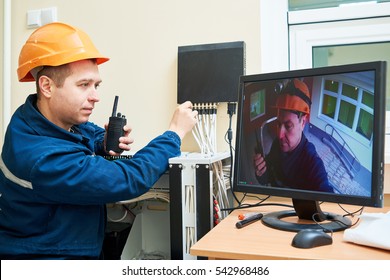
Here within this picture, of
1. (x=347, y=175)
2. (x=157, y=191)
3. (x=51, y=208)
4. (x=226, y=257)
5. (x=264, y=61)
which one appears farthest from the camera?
(x=264, y=61)

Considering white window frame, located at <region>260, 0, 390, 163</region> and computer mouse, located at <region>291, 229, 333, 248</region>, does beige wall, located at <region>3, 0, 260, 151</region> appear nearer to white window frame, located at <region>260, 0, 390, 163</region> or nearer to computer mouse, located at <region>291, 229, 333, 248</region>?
white window frame, located at <region>260, 0, 390, 163</region>

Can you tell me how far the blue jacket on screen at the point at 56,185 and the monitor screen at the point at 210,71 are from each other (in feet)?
1.51

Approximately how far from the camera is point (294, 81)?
3.50 feet

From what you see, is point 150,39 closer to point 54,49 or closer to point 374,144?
point 54,49

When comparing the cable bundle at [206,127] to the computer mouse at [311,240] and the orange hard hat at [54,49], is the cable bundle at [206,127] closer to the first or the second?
the orange hard hat at [54,49]

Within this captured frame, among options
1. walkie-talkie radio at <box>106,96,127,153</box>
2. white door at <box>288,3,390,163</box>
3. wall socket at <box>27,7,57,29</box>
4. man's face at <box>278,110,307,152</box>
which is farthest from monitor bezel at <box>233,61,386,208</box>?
wall socket at <box>27,7,57,29</box>

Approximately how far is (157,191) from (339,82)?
0.71 metres

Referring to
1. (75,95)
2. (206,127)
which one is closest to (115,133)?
(75,95)

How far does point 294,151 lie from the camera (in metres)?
1.06

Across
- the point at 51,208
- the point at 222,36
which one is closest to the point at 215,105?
the point at 222,36

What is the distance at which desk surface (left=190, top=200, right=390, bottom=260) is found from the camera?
2.72 ft

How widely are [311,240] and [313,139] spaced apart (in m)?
0.29

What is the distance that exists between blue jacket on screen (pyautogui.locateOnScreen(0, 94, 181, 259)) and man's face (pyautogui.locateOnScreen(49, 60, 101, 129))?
0.07m
